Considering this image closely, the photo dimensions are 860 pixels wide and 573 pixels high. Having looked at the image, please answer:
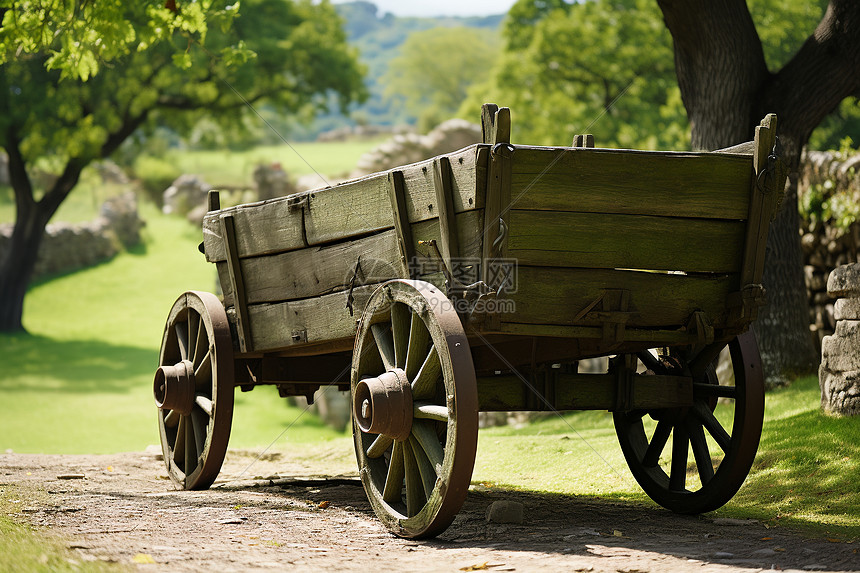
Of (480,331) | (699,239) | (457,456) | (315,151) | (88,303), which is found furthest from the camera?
(315,151)

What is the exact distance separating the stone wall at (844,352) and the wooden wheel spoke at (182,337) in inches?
167

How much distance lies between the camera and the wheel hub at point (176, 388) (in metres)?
5.32

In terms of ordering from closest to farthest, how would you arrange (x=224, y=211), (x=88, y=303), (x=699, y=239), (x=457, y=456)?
1. (x=457, y=456)
2. (x=699, y=239)
3. (x=224, y=211)
4. (x=88, y=303)

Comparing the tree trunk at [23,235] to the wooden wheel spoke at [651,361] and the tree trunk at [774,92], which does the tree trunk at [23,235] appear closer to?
the tree trunk at [774,92]

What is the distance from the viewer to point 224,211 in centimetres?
529

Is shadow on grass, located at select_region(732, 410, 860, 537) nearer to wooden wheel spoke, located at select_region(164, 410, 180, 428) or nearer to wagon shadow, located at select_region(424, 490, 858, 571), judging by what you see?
wagon shadow, located at select_region(424, 490, 858, 571)

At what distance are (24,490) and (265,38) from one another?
17101 mm

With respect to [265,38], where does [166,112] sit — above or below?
below

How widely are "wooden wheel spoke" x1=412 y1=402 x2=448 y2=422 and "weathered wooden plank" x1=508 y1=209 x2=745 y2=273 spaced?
0.69 meters

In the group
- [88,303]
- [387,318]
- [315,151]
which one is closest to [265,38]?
[88,303]

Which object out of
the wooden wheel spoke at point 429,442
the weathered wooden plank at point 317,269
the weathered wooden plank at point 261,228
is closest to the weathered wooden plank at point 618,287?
the wooden wheel spoke at point 429,442

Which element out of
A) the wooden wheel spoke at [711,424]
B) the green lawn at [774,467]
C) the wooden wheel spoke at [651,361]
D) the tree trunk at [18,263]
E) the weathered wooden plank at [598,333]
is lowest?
the green lawn at [774,467]

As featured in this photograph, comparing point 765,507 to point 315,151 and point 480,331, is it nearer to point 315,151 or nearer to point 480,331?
point 480,331

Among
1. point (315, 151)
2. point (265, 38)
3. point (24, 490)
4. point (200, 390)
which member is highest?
point (315, 151)
